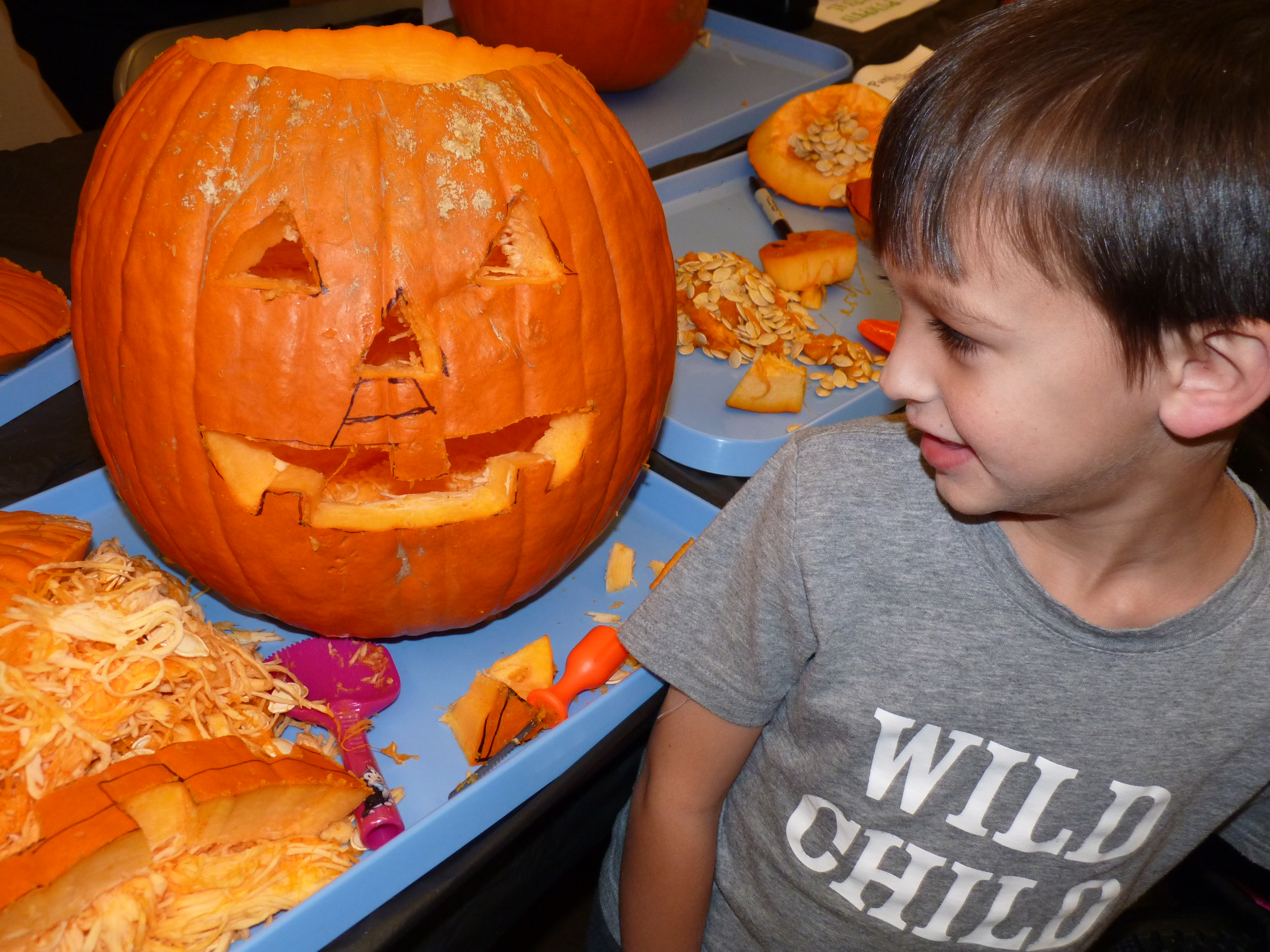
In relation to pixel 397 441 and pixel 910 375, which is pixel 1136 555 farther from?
pixel 397 441

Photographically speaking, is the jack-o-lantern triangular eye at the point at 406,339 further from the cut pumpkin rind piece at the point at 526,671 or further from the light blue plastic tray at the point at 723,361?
the light blue plastic tray at the point at 723,361

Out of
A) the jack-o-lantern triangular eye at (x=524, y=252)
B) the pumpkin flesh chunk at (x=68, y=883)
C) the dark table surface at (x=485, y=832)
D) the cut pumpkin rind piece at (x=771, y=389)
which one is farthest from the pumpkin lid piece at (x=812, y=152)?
the pumpkin flesh chunk at (x=68, y=883)

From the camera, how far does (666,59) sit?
1.76 m

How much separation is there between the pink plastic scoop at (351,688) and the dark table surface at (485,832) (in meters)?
0.08

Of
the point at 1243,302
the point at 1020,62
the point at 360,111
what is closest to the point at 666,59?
the point at 360,111

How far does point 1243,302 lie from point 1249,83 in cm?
12

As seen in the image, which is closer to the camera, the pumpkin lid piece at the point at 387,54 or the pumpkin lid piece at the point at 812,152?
the pumpkin lid piece at the point at 387,54

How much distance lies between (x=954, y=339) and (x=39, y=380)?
1.00 metres

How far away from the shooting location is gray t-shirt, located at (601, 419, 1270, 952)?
2.56ft

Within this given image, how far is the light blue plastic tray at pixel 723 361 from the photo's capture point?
1134 mm

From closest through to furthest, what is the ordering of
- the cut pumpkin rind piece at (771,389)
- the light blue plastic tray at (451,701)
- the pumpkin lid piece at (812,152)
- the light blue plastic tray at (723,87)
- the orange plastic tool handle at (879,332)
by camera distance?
the light blue plastic tray at (451,701), the cut pumpkin rind piece at (771,389), the orange plastic tool handle at (879,332), the pumpkin lid piece at (812,152), the light blue plastic tray at (723,87)

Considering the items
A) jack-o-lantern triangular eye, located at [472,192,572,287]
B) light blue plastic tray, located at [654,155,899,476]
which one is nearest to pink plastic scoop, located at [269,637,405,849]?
jack-o-lantern triangular eye, located at [472,192,572,287]

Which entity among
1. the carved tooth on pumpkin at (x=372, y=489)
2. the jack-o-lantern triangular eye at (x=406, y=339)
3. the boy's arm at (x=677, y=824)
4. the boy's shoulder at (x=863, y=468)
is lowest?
the boy's arm at (x=677, y=824)

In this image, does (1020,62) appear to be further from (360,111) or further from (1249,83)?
(360,111)
